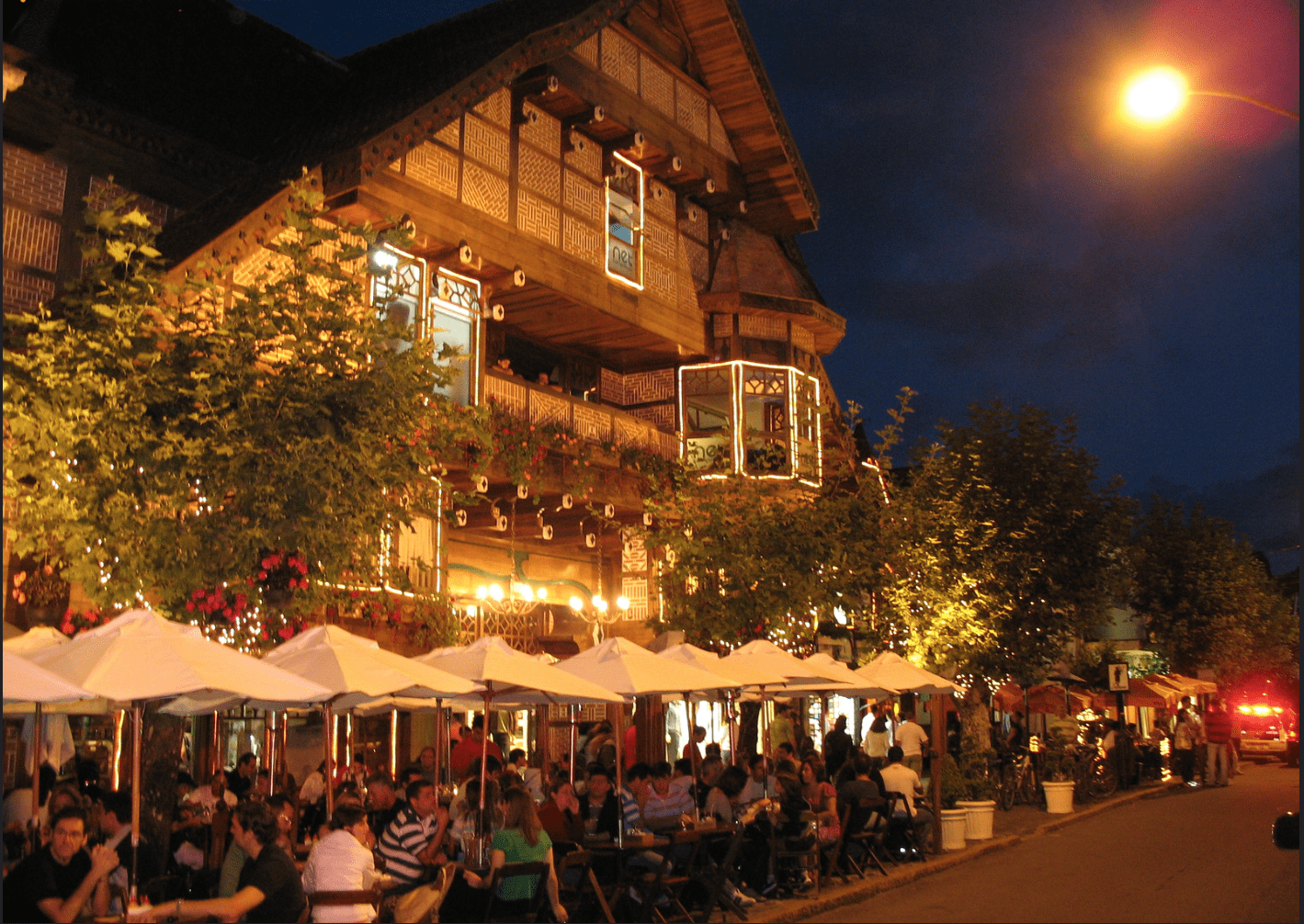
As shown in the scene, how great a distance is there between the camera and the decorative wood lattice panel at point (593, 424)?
71.5 ft

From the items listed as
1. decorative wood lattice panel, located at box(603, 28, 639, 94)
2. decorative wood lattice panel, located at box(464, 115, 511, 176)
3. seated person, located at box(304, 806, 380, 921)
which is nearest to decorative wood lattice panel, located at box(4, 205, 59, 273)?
decorative wood lattice panel, located at box(464, 115, 511, 176)

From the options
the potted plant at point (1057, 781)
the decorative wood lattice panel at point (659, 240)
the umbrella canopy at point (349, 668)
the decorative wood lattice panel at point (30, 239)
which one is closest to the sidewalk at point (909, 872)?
the potted plant at point (1057, 781)

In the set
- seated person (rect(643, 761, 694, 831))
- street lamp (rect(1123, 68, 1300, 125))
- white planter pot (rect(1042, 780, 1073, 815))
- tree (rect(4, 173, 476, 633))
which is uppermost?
street lamp (rect(1123, 68, 1300, 125))

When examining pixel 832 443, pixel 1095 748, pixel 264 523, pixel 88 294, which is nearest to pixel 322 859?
pixel 264 523

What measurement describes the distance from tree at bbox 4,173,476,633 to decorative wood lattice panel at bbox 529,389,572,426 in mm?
8205

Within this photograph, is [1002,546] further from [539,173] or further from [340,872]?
[340,872]

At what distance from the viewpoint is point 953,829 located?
687 inches

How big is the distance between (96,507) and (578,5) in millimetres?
14428

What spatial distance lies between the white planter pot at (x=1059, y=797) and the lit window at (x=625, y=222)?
12.4 m

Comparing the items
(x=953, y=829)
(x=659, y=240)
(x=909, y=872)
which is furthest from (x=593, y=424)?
(x=909, y=872)

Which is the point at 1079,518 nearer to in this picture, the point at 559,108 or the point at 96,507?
the point at 559,108

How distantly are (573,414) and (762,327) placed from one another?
20.4ft

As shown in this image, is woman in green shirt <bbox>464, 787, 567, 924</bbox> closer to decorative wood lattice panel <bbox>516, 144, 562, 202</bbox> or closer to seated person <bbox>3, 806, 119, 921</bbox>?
seated person <bbox>3, 806, 119, 921</bbox>

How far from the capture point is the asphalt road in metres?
12.1
